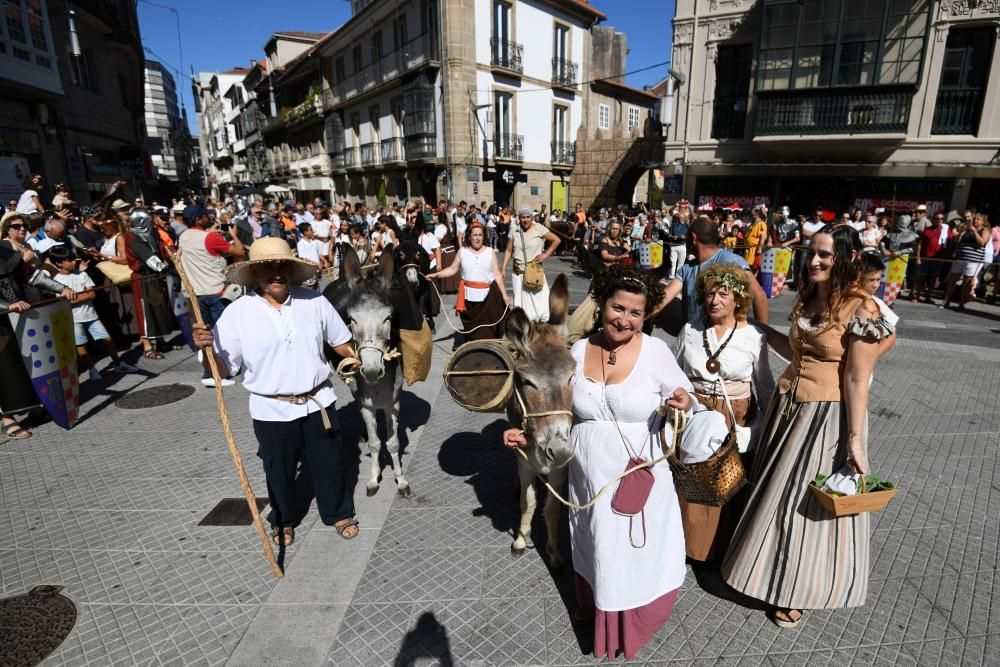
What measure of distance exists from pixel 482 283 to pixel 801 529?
480 centimetres

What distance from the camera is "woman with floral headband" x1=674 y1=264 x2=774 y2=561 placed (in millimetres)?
3137

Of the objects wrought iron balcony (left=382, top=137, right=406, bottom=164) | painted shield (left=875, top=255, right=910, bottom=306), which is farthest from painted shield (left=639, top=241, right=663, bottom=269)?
wrought iron balcony (left=382, top=137, right=406, bottom=164)

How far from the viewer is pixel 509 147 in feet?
88.4

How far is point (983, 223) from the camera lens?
11.4 metres

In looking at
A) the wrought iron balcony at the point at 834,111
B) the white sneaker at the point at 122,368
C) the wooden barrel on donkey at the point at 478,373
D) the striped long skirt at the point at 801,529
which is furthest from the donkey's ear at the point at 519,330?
the wrought iron balcony at the point at 834,111

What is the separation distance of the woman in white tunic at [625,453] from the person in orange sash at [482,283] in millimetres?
4131

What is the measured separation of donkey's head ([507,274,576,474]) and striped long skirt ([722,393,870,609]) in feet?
4.31

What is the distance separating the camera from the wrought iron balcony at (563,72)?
92.5ft

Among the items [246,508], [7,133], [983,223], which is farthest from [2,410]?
[983,223]

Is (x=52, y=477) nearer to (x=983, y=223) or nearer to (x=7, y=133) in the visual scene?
(x=7, y=133)

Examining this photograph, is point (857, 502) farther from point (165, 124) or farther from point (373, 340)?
point (165, 124)

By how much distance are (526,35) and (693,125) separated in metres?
11.5

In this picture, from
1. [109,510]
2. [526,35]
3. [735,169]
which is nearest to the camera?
[109,510]

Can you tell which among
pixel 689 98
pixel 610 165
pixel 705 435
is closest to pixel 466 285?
pixel 705 435
